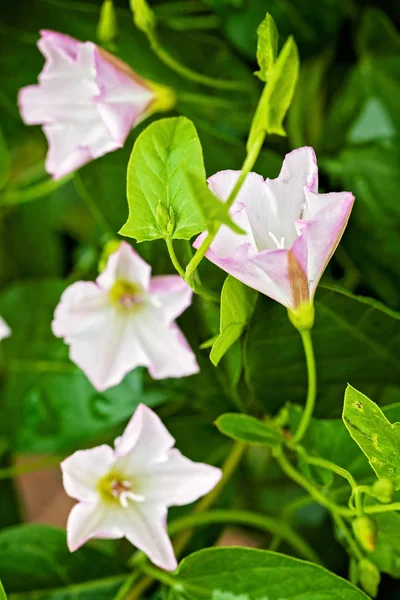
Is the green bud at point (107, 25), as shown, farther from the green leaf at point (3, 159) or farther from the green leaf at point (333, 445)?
the green leaf at point (333, 445)

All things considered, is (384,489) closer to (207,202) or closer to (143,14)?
(207,202)

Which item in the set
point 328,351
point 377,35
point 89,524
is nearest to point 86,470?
point 89,524

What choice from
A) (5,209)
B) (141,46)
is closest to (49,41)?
(141,46)

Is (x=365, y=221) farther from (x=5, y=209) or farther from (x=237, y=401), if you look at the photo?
(x=5, y=209)

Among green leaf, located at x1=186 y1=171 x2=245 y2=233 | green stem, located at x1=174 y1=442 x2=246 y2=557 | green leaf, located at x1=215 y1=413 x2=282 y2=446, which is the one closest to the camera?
green leaf, located at x1=186 y1=171 x2=245 y2=233

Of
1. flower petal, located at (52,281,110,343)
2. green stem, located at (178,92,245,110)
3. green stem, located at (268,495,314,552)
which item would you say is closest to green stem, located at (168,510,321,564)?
green stem, located at (268,495,314,552)

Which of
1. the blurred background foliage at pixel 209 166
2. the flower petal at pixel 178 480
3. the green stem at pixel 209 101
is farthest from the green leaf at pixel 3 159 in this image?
the flower petal at pixel 178 480

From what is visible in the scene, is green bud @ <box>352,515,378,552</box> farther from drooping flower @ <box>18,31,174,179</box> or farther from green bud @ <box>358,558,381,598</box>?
drooping flower @ <box>18,31,174,179</box>
